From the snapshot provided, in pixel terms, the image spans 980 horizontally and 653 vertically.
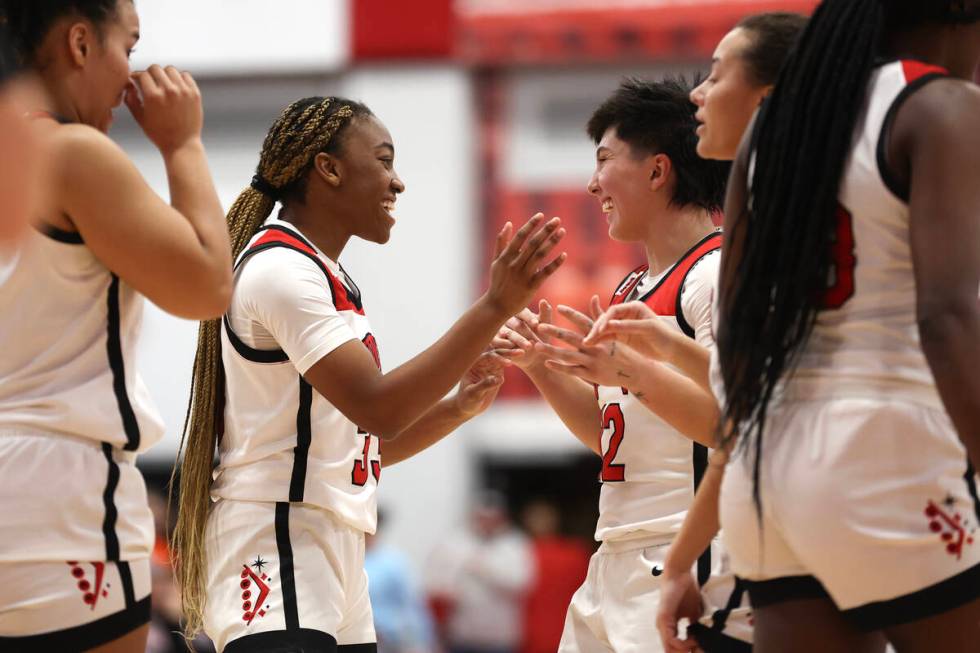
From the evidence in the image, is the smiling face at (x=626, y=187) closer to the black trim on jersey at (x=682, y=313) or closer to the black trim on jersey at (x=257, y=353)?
the black trim on jersey at (x=682, y=313)

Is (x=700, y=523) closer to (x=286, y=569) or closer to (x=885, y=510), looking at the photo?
(x=885, y=510)

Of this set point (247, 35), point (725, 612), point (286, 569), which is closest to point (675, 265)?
point (725, 612)

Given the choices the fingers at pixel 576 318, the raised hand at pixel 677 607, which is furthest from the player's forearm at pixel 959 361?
the fingers at pixel 576 318

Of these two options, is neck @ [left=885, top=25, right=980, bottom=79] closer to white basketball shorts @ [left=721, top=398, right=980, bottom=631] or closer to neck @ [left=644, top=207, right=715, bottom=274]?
white basketball shorts @ [left=721, top=398, right=980, bottom=631]

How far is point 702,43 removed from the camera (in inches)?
434

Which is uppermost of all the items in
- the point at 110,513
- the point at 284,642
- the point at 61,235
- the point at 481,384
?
the point at 61,235

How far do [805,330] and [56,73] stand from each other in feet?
4.54

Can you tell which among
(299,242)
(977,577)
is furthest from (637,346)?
(977,577)

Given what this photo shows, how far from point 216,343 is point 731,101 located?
60.0 inches

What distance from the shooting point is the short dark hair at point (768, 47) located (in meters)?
2.59

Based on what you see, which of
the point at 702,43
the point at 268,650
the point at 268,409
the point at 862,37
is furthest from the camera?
the point at 702,43

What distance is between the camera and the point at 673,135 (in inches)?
143

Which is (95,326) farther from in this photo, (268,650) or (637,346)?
(637,346)

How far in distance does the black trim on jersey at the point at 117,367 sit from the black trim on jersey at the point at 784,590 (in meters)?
1.10
